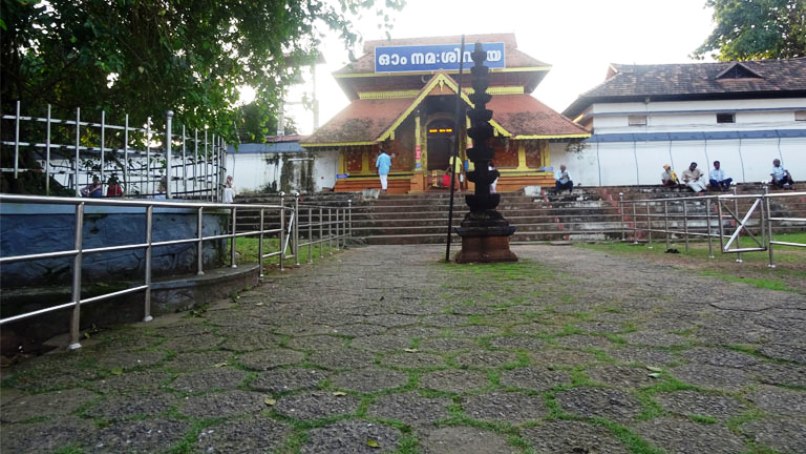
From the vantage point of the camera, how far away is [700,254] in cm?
712

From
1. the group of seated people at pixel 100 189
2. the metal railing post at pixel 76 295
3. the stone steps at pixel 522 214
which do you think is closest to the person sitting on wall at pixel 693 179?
the stone steps at pixel 522 214

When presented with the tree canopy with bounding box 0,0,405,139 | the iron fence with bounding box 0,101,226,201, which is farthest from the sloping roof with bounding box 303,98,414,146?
the iron fence with bounding box 0,101,226,201

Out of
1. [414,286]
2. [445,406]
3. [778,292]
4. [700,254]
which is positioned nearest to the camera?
[445,406]

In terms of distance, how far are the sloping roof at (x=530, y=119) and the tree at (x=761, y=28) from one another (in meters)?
17.6

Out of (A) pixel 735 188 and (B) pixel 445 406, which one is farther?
(A) pixel 735 188

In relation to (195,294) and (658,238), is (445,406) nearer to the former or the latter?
(195,294)

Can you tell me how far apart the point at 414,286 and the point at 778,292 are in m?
3.34

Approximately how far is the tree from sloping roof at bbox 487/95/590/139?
17.6 metres

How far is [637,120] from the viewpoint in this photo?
2053 centimetres

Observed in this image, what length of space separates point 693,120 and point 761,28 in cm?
1161

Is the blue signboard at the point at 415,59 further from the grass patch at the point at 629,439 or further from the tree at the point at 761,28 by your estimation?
the tree at the point at 761,28

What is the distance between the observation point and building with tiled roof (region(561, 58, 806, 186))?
1758 cm

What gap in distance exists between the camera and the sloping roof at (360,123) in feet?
54.7

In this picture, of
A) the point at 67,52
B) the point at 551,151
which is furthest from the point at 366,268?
the point at 551,151
